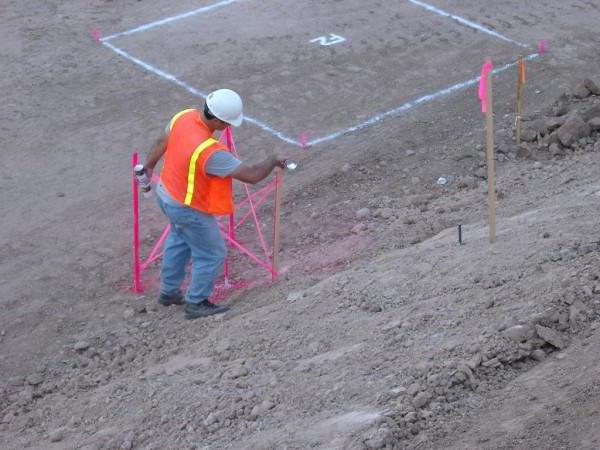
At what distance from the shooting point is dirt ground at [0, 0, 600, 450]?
580 cm

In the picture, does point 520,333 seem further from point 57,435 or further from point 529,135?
point 529,135

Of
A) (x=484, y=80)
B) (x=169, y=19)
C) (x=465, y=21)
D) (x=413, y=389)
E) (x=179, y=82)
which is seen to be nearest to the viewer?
(x=413, y=389)

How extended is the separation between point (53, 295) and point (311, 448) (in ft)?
12.3

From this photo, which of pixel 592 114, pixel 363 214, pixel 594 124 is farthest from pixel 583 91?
pixel 363 214

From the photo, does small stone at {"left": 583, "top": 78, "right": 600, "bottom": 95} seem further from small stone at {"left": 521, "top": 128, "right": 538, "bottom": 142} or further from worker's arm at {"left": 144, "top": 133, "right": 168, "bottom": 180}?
worker's arm at {"left": 144, "top": 133, "right": 168, "bottom": 180}

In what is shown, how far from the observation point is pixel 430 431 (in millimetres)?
5367

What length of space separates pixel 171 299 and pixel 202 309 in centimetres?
40

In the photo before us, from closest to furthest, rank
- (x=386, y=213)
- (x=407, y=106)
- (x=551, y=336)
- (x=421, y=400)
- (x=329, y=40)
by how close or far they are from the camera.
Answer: (x=421, y=400)
(x=551, y=336)
(x=386, y=213)
(x=407, y=106)
(x=329, y=40)

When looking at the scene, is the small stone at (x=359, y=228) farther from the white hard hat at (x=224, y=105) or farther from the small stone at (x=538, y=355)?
the small stone at (x=538, y=355)

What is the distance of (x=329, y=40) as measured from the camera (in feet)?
43.4

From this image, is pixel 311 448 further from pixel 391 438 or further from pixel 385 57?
pixel 385 57

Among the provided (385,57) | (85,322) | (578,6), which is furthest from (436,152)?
(578,6)

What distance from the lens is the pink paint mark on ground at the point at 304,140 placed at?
10719 millimetres

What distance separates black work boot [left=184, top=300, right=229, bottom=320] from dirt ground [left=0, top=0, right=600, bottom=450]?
0.13m
